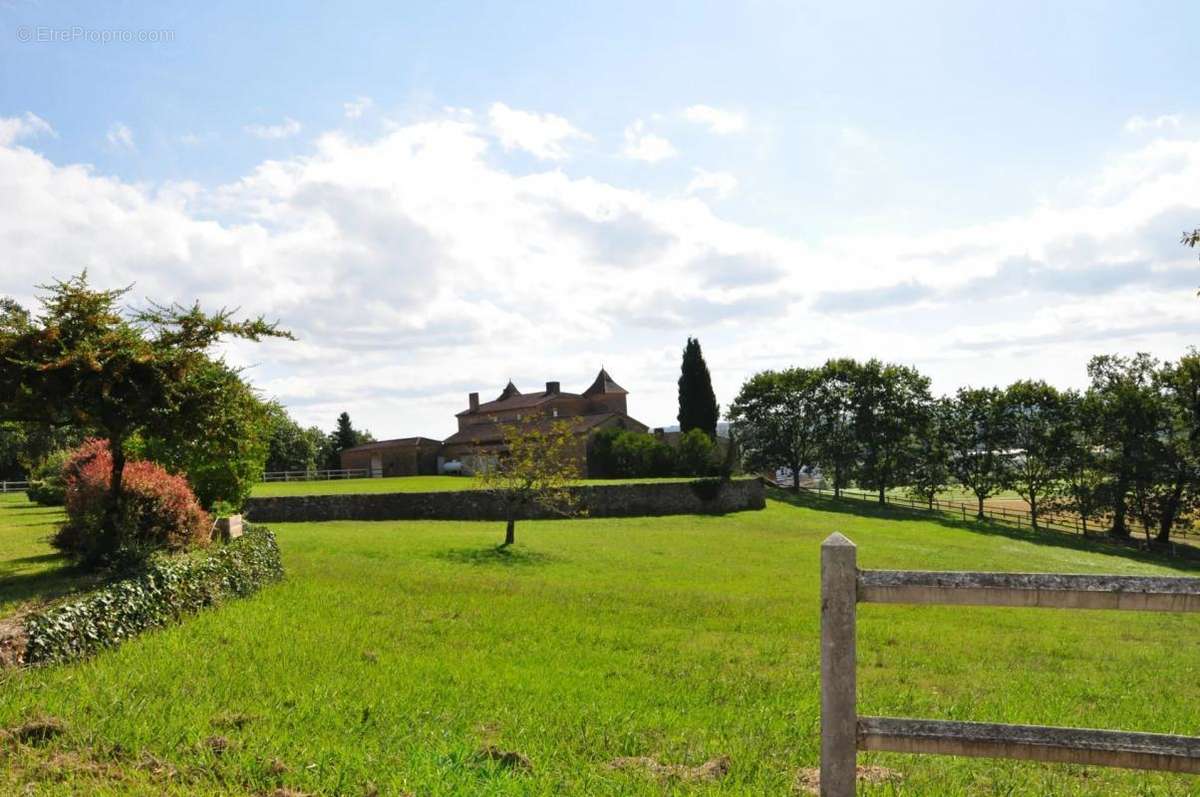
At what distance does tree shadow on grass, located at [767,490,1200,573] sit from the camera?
141 ft

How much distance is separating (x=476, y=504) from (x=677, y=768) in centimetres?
3352

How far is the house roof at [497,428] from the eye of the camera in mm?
63375

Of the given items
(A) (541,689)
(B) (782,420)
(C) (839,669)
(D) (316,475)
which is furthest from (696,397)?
(C) (839,669)

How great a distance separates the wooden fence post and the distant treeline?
54551mm

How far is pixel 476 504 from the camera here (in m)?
38.2

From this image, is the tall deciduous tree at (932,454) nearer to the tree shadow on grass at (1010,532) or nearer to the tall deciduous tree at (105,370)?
the tree shadow on grass at (1010,532)

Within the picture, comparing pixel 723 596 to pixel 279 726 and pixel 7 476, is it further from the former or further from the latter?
pixel 7 476

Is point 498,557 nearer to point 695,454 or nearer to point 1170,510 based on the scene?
point 695,454

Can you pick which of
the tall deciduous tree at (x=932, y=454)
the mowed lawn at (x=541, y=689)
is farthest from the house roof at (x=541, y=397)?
the mowed lawn at (x=541, y=689)

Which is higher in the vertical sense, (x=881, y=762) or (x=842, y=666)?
(x=842, y=666)

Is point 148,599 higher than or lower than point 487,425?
lower

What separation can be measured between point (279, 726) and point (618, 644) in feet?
18.0

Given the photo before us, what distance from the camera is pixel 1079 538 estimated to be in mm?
48375

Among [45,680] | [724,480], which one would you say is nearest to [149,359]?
[45,680]
